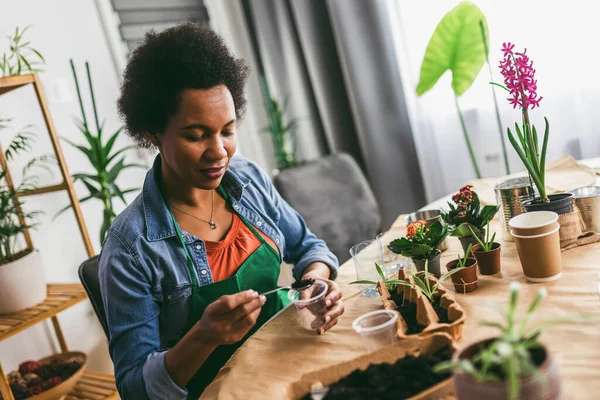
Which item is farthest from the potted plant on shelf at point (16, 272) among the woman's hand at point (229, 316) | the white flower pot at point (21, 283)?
the woman's hand at point (229, 316)

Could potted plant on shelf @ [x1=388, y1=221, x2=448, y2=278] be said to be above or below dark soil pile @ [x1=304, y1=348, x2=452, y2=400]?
above

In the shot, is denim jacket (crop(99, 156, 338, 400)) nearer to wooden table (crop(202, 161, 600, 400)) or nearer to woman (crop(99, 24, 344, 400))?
woman (crop(99, 24, 344, 400))

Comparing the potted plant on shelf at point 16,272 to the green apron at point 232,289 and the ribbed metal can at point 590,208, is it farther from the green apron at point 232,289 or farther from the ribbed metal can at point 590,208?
the ribbed metal can at point 590,208

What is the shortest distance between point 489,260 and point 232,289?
61cm

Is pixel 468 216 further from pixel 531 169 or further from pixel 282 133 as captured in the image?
pixel 282 133

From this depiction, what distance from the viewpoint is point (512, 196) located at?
1185 mm

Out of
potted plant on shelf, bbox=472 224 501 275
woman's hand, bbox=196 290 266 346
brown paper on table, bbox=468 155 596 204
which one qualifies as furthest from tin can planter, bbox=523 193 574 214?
woman's hand, bbox=196 290 266 346

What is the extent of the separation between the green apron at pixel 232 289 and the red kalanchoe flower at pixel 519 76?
725mm

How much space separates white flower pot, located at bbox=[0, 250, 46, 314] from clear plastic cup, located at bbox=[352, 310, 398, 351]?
4.75 ft

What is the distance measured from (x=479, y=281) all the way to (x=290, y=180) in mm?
1172

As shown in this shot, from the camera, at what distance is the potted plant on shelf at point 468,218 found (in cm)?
112

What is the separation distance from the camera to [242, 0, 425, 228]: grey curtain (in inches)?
101

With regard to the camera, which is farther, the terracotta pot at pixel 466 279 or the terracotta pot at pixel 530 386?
the terracotta pot at pixel 466 279

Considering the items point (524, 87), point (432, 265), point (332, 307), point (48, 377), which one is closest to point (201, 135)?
point (332, 307)
